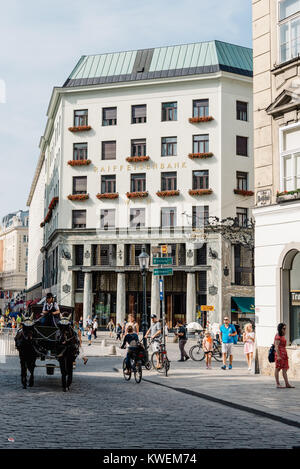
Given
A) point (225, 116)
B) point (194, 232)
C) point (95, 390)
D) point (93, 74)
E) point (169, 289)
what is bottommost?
point (95, 390)

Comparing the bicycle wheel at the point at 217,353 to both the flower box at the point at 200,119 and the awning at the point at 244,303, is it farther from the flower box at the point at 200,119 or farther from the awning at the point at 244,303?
the flower box at the point at 200,119

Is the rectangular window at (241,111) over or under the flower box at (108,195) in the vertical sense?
over

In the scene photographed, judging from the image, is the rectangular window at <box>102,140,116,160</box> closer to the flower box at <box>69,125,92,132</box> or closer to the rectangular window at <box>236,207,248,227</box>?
the flower box at <box>69,125,92,132</box>

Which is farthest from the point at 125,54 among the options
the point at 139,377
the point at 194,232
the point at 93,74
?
the point at 139,377

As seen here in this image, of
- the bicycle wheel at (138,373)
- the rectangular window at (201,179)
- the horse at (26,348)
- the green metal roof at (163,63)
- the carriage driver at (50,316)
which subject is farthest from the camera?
the green metal roof at (163,63)

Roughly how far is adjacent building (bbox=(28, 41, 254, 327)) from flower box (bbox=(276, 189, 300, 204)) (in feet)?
91.1

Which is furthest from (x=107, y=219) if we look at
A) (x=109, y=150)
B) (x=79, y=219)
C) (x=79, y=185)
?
(x=109, y=150)

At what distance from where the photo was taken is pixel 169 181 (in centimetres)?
4838

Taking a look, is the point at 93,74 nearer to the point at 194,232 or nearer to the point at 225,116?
the point at 225,116

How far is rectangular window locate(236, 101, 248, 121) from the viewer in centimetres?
4862

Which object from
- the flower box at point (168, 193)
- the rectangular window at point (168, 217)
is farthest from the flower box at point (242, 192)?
the rectangular window at point (168, 217)

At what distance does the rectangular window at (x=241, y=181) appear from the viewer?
48.0m
